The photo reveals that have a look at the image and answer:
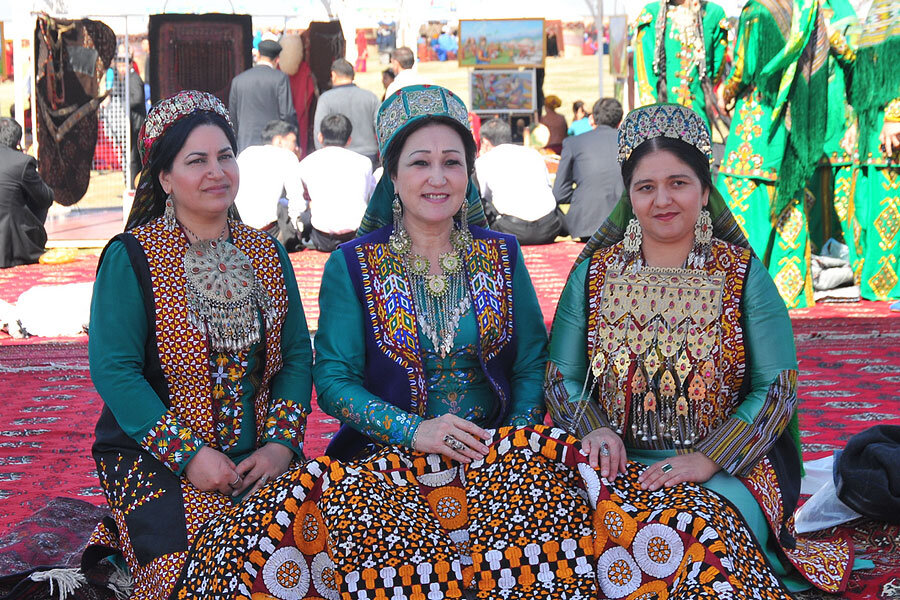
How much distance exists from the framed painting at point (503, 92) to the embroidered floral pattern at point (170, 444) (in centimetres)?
1029

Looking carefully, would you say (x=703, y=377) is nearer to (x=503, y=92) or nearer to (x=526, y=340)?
(x=526, y=340)

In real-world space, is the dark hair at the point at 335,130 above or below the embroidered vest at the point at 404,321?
above

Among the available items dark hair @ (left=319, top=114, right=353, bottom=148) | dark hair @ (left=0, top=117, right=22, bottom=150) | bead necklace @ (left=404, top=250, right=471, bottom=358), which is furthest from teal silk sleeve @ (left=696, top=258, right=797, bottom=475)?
dark hair @ (left=0, top=117, right=22, bottom=150)

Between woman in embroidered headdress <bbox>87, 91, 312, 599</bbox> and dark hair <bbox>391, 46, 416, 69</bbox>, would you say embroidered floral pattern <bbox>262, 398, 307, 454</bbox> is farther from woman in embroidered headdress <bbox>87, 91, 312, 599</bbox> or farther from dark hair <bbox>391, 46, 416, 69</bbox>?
dark hair <bbox>391, 46, 416, 69</bbox>

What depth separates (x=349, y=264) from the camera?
9.21ft

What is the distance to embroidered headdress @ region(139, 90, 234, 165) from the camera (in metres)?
2.71

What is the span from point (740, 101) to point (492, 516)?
444 cm

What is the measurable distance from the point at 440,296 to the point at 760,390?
0.81m

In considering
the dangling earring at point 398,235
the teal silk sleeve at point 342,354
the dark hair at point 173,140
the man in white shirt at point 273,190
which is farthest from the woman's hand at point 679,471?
the man in white shirt at point 273,190

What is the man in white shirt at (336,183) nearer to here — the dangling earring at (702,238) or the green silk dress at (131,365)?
the green silk dress at (131,365)

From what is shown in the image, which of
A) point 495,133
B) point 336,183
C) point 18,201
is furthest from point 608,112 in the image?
point 18,201

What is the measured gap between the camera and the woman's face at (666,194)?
8.59ft

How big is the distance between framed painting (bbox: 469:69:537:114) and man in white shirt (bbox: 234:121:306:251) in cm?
340

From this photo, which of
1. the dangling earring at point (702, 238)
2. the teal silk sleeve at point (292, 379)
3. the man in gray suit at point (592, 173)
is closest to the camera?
the dangling earring at point (702, 238)
